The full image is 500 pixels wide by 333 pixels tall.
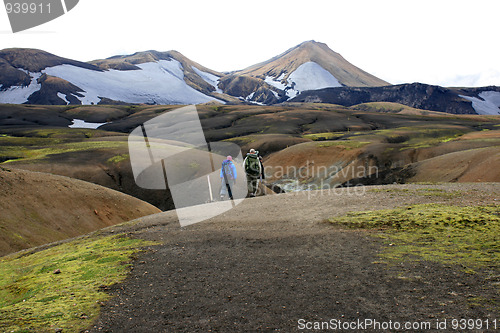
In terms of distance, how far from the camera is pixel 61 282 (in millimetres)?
8219

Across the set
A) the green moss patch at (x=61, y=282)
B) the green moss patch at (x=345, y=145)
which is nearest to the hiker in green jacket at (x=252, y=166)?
the green moss patch at (x=61, y=282)

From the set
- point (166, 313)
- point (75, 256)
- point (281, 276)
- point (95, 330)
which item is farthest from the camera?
point (75, 256)

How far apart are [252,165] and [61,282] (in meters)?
11.0

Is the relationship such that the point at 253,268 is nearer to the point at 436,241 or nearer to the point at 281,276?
the point at 281,276

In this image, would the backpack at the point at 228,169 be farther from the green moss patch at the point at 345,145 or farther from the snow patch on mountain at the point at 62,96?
the snow patch on mountain at the point at 62,96

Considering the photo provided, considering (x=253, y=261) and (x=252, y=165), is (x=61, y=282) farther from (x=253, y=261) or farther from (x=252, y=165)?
(x=252, y=165)

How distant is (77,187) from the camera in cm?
2234

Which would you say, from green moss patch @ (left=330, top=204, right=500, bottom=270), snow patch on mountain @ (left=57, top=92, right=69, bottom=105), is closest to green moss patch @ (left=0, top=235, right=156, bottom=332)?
green moss patch @ (left=330, top=204, right=500, bottom=270)

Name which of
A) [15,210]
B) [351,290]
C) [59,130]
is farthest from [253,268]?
[59,130]

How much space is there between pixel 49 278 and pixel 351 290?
7.03 meters

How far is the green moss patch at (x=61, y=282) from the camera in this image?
6.04 metres

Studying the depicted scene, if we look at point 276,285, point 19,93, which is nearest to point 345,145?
point 276,285

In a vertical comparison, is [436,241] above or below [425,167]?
above

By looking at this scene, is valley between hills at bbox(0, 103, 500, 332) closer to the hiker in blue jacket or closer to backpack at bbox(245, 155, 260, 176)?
the hiker in blue jacket
